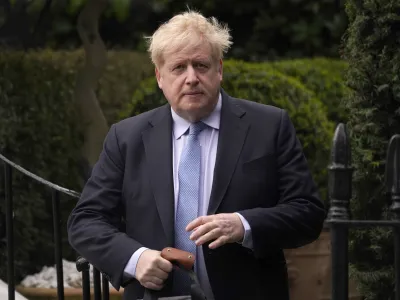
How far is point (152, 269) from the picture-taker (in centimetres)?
299

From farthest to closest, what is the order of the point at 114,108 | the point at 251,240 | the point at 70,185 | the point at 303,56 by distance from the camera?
the point at 303,56 < the point at 114,108 < the point at 70,185 < the point at 251,240

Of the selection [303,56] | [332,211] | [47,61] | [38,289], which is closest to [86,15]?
[47,61]

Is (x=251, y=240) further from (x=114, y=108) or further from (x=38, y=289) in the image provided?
(x=114, y=108)

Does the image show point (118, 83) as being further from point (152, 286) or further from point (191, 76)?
point (152, 286)

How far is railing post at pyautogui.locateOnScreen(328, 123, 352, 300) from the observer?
2529mm

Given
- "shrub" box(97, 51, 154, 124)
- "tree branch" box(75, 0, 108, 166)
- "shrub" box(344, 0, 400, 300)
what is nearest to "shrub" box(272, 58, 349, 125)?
"shrub" box(97, 51, 154, 124)

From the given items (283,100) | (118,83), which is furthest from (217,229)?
(118,83)

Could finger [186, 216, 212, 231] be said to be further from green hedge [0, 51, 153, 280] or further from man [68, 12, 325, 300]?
green hedge [0, 51, 153, 280]

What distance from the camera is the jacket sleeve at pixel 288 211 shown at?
10.0 ft

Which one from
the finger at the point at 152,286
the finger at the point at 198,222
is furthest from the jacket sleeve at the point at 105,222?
the finger at the point at 198,222

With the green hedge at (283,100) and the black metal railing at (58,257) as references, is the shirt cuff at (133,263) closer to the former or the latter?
the black metal railing at (58,257)

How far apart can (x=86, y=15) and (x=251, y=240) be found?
426 centimetres

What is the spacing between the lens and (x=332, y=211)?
8.40ft

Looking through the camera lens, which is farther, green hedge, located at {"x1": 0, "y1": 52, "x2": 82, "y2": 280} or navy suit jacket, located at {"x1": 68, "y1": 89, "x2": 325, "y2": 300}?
green hedge, located at {"x1": 0, "y1": 52, "x2": 82, "y2": 280}
